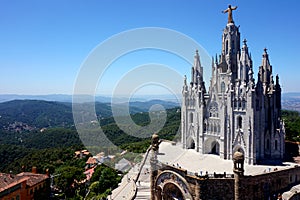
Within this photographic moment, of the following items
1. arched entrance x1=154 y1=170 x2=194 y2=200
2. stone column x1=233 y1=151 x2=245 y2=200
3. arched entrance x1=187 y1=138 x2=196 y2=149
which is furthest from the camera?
arched entrance x1=187 y1=138 x2=196 y2=149

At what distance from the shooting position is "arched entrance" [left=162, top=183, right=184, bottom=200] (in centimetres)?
2338

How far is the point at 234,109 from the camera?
27406 millimetres

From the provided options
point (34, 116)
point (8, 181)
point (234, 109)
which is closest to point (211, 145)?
point (234, 109)

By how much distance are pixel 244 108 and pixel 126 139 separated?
50.3 m

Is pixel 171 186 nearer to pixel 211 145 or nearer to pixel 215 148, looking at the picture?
pixel 211 145

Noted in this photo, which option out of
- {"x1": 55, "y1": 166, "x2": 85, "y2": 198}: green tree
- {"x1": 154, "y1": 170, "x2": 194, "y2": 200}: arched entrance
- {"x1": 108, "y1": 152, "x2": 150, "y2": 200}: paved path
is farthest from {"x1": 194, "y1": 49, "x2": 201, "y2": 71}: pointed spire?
{"x1": 55, "y1": 166, "x2": 85, "y2": 198}: green tree

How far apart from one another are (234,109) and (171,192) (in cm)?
1111

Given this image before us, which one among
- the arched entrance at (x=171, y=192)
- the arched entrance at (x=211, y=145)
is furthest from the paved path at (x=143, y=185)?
the arched entrance at (x=211, y=145)

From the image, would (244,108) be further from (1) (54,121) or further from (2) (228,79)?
(1) (54,121)

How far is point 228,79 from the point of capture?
28.9 metres

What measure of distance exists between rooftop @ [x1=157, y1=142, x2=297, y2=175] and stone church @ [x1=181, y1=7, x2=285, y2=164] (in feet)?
3.70

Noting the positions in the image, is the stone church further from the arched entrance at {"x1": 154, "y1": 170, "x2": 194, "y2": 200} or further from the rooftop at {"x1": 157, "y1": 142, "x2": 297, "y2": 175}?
the arched entrance at {"x1": 154, "y1": 170, "x2": 194, "y2": 200}

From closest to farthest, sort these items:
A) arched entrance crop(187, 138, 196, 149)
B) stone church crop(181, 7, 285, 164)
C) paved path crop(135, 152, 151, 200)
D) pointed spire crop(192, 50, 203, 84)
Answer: paved path crop(135, 152, 151, 200), stone church crop(181, 7, 285, 164), pointed spire crop(192, 50, 203, 84), arched entrance crop(187, 138, 196, 149)

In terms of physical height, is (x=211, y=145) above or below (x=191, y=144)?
above
